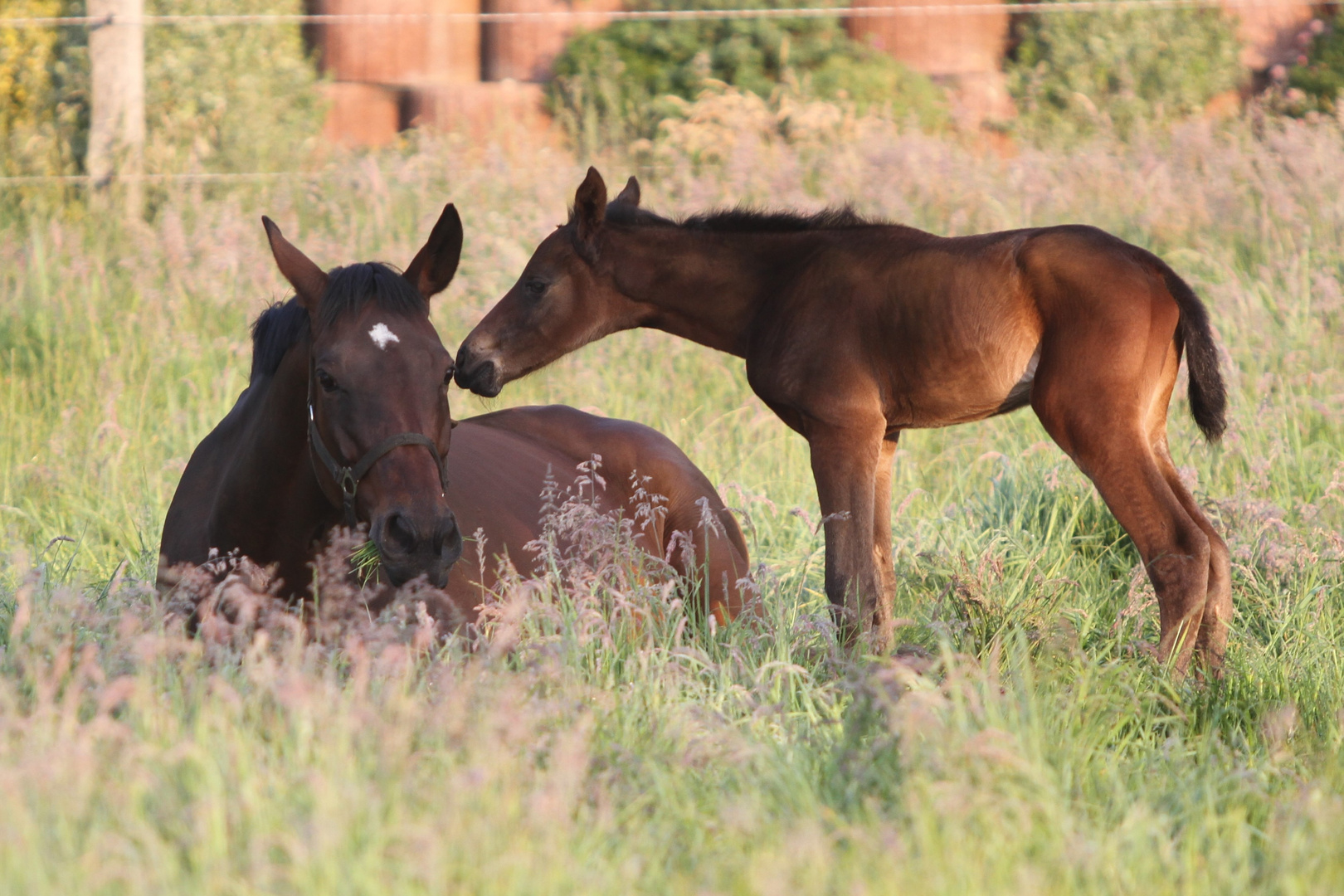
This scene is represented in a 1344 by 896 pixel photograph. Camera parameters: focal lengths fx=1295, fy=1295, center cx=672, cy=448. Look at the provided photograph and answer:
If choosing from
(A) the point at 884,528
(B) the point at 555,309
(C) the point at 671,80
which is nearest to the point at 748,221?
(B) the point at 555,309

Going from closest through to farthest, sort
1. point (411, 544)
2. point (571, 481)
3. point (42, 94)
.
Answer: point (411, 544)
point (571, 481)
point (42, 94)

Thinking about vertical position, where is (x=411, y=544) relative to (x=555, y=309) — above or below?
below

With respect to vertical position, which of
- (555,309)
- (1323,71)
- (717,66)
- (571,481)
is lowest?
(571,481)

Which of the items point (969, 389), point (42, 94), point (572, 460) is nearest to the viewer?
point (969, 389)

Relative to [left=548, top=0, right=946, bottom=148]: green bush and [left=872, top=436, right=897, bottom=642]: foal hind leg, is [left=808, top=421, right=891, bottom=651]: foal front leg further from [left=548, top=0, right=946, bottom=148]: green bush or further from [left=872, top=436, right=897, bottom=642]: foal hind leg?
[left=548, top=0, right=946, bottom=148]: green bush

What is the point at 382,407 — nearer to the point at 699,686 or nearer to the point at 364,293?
the point at 364,293

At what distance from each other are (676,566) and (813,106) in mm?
6172

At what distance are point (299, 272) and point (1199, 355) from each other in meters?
2.59

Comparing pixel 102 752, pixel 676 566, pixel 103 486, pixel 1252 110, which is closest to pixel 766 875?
pixel 102 752

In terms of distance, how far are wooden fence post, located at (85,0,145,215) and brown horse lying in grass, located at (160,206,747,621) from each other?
5.80 m

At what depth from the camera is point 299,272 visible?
3439 millimetres

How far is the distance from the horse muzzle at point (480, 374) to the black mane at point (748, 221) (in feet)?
1.89

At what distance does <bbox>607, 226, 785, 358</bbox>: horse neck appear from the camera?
14.1 ft

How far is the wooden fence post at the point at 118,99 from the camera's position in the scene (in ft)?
28.8
